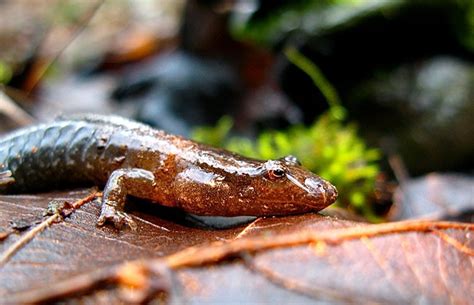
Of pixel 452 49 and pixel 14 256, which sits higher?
pixel 452 49

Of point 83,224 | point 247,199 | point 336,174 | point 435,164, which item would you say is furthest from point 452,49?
point 83,224

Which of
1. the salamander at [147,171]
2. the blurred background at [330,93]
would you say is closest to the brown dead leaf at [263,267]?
the salamander at [147,171]

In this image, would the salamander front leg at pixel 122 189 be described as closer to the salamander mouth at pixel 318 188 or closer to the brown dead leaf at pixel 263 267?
the brown dead leaf at pixel 263 267

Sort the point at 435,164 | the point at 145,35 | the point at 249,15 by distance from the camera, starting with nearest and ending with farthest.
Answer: the point at 435,164
the point at 249,15
the point at 145,35

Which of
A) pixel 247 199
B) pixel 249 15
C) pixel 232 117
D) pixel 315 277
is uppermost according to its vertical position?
pixel 249 15

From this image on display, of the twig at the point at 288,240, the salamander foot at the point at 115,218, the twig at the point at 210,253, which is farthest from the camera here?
the salamander foot at the point at 115,218

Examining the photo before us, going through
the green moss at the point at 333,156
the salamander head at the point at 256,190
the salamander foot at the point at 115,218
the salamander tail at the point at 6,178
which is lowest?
the salamander tail at the point at 6,178

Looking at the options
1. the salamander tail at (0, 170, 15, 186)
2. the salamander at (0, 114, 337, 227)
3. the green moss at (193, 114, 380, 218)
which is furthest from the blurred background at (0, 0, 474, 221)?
the salamander tail at (0, 170, 15, 186)

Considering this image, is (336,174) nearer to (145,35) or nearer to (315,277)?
(315,277)
